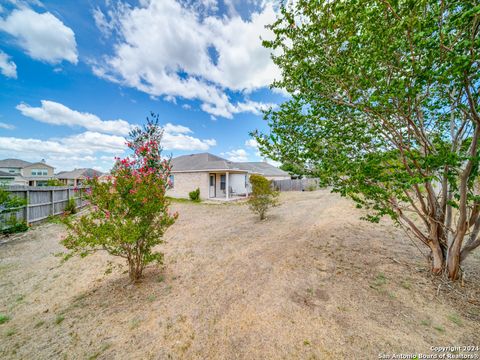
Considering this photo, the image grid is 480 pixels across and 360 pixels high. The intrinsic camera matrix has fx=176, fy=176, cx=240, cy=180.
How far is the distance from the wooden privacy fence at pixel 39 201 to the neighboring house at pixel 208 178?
7645mm

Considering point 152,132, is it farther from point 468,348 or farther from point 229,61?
point 468,348

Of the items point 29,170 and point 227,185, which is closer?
point 227,185

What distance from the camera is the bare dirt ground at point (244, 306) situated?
2102 mm

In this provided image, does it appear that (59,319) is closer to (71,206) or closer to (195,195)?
(71,206)

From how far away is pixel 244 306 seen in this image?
9.09 feet

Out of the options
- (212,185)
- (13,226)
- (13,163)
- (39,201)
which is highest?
(13,163)

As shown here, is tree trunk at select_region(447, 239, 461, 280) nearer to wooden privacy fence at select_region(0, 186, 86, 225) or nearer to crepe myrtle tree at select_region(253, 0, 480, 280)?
crepe myrtle tree at select_region(253, 0, 480, 280)

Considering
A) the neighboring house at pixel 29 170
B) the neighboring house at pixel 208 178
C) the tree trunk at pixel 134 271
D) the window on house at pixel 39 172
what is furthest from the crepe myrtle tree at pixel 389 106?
the window on house at pixel 39 172

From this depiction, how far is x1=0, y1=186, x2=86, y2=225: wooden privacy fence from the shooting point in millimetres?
7373

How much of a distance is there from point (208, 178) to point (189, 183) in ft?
7.09

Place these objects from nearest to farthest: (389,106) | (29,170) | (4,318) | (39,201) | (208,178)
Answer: (389,106) → (4,318) → (39,201) → (208,178) → (29,170)

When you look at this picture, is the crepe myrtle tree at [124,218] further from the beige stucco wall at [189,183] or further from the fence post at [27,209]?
the beige stucco wall at [189,183]

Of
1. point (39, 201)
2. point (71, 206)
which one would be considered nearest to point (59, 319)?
point (39, 201)

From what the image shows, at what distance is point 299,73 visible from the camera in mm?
3426
